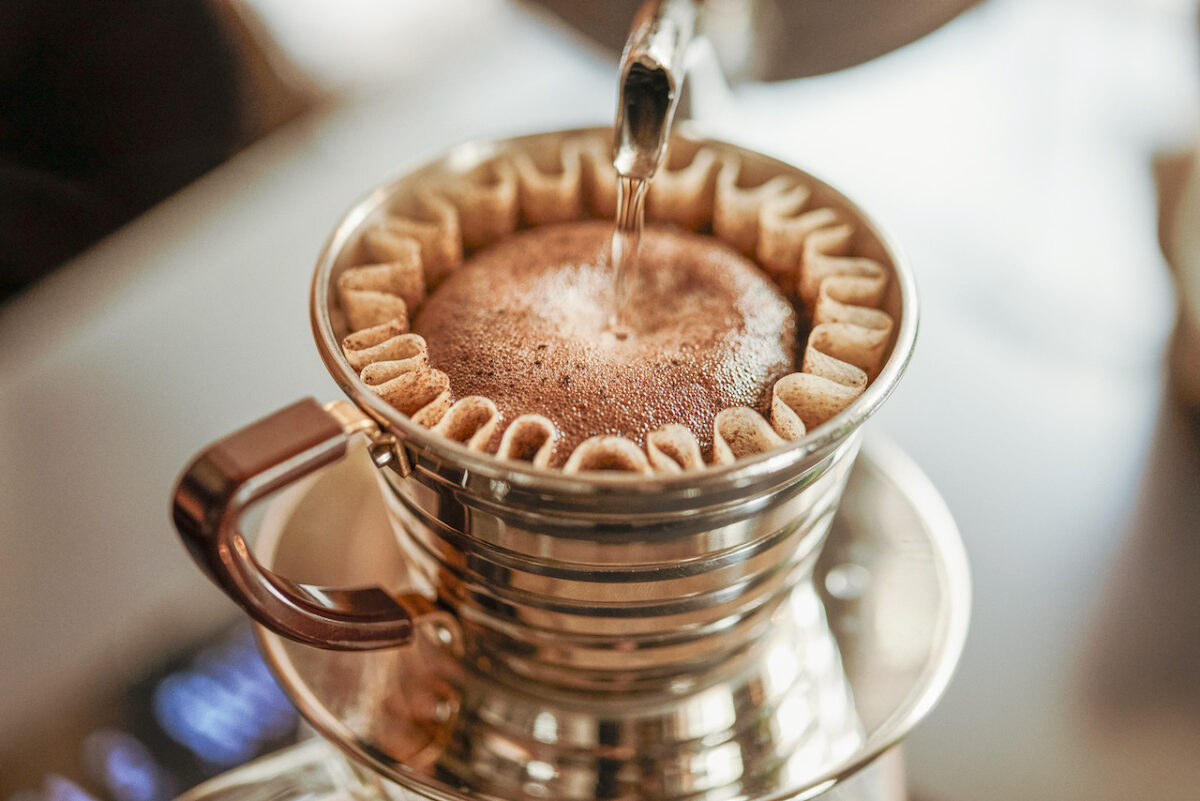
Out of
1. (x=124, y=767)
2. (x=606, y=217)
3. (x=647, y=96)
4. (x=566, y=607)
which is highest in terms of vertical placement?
(x=647, y=96)

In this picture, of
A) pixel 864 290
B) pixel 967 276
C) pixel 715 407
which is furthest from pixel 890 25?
pixel 715 407

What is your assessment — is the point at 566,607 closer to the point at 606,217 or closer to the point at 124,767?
the point at 606,217

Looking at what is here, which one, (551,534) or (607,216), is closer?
(551,534)

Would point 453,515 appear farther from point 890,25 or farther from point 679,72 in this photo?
point 890,25

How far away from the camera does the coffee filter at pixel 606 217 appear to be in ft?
1.66

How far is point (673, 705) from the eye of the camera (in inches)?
23.9

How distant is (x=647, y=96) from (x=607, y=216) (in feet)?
0.58

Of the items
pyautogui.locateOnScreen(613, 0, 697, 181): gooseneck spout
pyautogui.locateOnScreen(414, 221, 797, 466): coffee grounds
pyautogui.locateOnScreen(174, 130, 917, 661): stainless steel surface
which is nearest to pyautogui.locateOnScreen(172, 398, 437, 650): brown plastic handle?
pyautogui.locateOnScreen(174, 130, 917, 661): stainless steel surface

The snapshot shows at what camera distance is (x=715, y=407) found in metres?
0.53

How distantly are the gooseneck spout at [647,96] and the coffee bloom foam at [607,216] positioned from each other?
0.12 metres

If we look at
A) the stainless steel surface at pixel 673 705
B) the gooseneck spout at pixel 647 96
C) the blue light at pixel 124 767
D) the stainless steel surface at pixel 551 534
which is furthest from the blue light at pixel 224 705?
the gooseneck spout at pixel 647 96

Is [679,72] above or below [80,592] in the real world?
above

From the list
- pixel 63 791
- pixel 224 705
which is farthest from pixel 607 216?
pixel 63 791

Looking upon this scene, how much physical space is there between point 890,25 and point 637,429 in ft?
1.94
